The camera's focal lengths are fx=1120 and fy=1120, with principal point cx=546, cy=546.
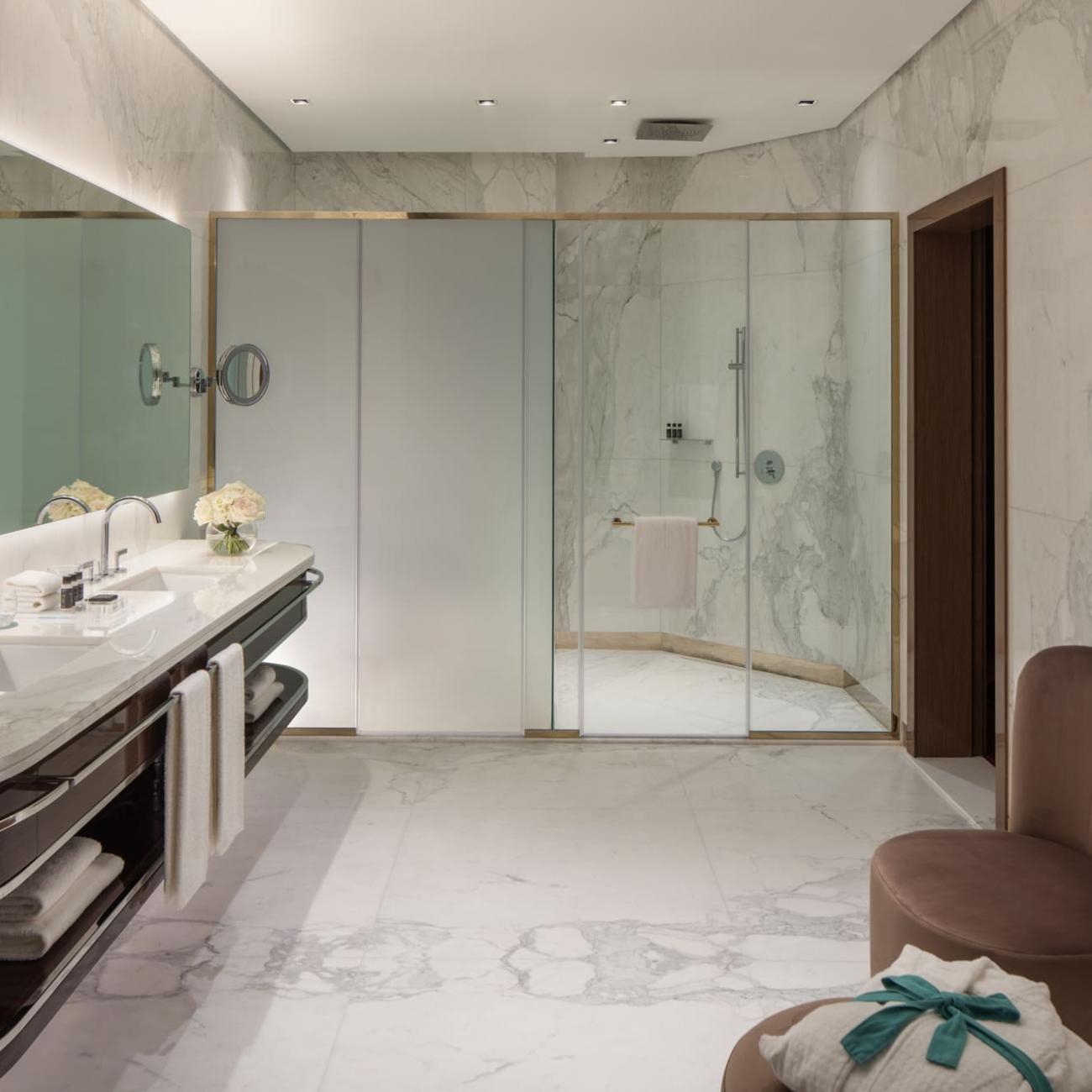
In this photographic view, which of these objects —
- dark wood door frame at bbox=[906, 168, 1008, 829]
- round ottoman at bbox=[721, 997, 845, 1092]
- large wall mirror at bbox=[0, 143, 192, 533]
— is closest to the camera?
round ottoman at bbox=[721, 997, 845, 1092]

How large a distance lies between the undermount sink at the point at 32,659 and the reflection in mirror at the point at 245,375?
2062 millimetres

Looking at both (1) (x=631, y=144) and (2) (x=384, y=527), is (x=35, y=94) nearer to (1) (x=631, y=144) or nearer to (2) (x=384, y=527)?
(2) (x=384, y=527)

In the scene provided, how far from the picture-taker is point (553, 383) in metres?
4.25

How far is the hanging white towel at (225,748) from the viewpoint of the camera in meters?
2.51

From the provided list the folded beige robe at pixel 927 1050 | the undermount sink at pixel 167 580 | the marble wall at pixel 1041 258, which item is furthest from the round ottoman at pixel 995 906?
the undermount sink at pixel 167 580

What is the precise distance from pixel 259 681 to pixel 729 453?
1978mm

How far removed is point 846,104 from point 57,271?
10.4 ft

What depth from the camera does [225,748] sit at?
99.7 inches

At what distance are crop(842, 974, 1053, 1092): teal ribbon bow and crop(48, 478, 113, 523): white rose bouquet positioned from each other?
7.46 feet

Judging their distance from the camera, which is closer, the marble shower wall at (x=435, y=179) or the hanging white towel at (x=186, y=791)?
the hanging white towel at (x=186, y=791)

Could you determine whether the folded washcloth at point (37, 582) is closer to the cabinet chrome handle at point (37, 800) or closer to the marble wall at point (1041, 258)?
Answer: the cabinet chrome handle at point (37, 800)

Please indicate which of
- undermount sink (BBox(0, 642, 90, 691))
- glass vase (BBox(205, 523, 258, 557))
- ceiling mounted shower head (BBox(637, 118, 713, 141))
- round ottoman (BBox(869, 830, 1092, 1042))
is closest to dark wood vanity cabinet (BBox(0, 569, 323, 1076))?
undermount sink (BBox(0, 642, 90, 691))

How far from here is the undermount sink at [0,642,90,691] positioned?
2234 millimetres

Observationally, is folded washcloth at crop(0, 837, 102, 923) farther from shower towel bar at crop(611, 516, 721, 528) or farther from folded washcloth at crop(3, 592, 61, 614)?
shower towel bar at crop(611, 516, 721, 528)
